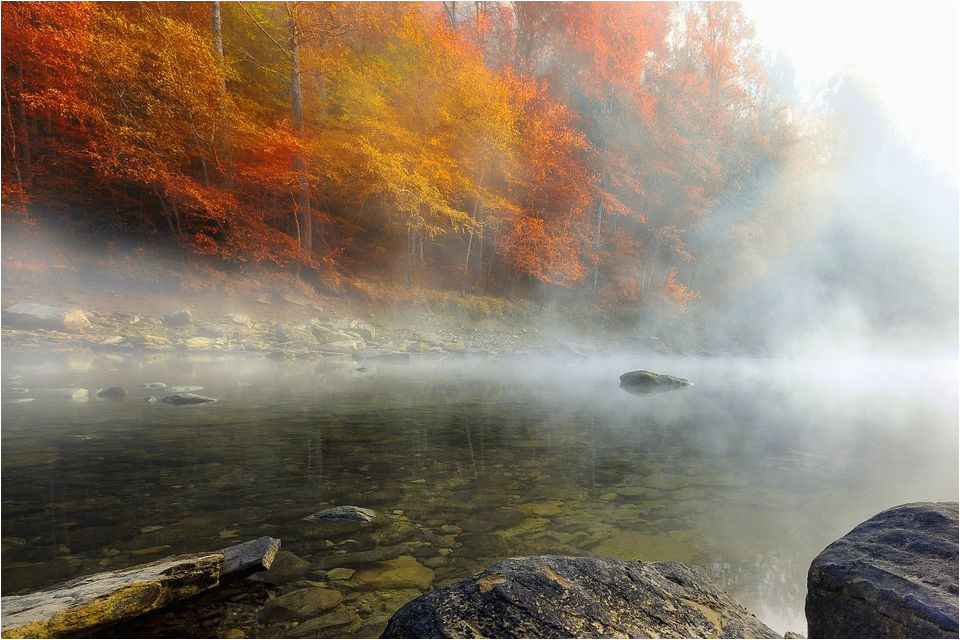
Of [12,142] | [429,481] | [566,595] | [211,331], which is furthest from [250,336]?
[566,595]

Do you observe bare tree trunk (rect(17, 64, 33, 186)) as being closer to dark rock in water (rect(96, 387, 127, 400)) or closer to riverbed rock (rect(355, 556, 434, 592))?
dark rock in water (rect(96, 387, 127, 400))

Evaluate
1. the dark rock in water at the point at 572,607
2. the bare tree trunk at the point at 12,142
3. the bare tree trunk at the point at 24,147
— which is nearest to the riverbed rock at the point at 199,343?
the bare tree trunk at the point at 12,142

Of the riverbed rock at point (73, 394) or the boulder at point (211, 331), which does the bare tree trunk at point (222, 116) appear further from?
the riverbed rock at point (73, 394)

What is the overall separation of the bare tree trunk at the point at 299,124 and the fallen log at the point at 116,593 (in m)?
18.2

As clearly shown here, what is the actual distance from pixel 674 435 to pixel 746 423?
2.40m

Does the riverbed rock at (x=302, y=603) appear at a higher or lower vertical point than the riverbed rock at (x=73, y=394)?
lower

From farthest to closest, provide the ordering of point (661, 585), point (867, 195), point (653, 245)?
point (867, 195) < point (653, 245) < point (661, 585)

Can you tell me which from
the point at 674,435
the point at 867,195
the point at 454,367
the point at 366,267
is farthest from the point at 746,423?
the point at 867,195

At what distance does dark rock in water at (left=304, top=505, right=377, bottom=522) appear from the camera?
376cm

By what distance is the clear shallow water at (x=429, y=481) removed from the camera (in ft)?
10.5

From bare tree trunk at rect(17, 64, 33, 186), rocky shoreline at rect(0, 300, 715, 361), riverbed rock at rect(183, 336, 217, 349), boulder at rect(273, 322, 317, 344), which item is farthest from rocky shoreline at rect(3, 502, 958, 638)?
bare tree trunk at rect(17, 64, 33, 186)

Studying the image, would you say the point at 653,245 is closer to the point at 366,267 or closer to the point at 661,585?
the point at 366,267

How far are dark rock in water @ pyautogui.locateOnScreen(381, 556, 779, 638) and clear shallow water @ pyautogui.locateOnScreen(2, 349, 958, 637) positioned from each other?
0.93 metres

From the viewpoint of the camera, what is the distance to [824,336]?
3159 cm
